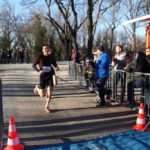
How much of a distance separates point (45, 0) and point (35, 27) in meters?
19.8

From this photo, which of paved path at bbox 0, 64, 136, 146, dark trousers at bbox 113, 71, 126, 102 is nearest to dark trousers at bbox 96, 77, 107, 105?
paved path at bbox 0, 64, 136, 146

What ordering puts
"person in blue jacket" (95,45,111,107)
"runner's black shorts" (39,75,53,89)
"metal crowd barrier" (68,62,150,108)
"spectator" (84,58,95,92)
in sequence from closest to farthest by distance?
"metal crowd barrier" (68,62,150,108), "runner's black shorts" (39,75,53,89), "person in blue jacket" (95,45,111,107), "spectator" (84,58,95,92)

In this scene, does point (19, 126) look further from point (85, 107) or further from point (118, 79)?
A: point (118, 79)

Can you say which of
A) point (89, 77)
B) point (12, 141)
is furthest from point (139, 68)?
point (89, 77)

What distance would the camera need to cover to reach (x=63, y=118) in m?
9.70

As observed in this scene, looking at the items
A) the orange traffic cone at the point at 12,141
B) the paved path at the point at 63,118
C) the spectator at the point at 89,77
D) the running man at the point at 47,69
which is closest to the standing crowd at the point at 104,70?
the running man at the point at 47,69

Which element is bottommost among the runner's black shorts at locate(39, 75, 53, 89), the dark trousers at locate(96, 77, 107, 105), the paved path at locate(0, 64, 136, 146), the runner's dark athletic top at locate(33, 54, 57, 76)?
the paved path at locate(0, 64, 136, 146)

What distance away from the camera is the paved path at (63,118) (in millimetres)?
8023

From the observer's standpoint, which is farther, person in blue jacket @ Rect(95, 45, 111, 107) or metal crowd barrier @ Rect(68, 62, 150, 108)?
person in blue jacket @ Rect(95, 45, 111, 107)

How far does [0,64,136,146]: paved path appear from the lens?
8.02m

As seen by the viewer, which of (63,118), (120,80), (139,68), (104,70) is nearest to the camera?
(63,118)

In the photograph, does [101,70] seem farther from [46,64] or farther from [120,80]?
[46,64]

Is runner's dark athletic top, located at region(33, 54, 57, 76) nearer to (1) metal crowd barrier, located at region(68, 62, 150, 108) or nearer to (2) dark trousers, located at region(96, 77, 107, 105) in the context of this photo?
(2) dark trousers, located at region(96, 77, 107, 105)

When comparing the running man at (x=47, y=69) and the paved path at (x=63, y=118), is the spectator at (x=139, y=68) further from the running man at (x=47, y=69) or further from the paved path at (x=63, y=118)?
the running man at (x=47, y=69)
